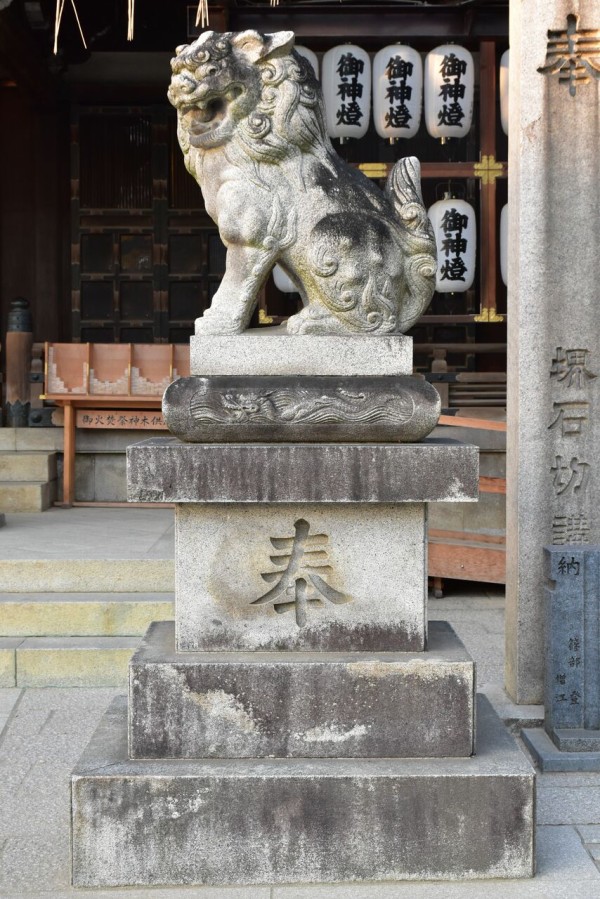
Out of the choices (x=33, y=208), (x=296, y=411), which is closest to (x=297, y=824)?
(x=296, y=411)

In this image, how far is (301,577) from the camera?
3.28 meters

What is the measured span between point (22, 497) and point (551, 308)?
472 cm

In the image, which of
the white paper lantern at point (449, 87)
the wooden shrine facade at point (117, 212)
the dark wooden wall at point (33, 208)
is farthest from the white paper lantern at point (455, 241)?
the dark wooden wall at point (33, 208)

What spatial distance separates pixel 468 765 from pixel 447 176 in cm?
603

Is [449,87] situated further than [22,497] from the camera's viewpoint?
Yes

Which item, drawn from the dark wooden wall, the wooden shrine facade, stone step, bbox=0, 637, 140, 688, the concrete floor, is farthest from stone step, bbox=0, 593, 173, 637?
the dark wooden wall

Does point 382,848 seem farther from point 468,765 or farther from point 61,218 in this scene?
point 61,218

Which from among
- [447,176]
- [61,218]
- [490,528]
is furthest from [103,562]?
[61,218]

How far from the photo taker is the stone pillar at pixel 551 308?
4543 mm

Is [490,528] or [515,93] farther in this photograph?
[490,528]

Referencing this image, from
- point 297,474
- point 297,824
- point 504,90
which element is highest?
point 504,90

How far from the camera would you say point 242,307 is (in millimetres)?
3461

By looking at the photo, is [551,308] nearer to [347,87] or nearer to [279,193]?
[279,193]

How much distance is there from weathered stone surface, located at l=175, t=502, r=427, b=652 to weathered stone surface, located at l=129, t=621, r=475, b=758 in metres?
0.12
